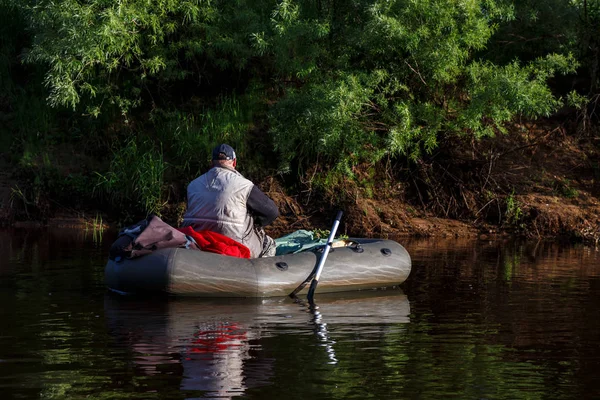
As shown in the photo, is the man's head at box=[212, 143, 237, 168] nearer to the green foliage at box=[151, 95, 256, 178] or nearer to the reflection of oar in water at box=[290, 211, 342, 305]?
the reflection of oar in water at box=[290, 211, 342, 305]

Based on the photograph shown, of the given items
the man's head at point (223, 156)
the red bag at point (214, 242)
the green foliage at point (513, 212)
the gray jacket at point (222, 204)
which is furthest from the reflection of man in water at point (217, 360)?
the green foliage at point (513, 212)

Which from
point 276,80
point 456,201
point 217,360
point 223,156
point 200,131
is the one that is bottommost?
point 217,360

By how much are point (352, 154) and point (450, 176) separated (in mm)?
1997

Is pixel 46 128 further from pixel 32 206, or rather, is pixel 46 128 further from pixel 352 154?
pixel 352 154

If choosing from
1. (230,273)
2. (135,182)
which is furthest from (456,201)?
(230,273)

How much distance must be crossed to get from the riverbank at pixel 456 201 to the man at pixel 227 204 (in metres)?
5.86

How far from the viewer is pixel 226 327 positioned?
8.09 meters

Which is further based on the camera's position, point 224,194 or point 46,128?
point 46,128

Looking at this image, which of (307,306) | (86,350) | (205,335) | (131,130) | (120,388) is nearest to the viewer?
(120,388)

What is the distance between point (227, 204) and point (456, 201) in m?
8.02

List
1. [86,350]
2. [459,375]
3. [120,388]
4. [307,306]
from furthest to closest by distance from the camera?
[307,306] → [86,350] → [459,375] → [120,388]

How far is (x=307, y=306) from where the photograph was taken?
9.36 meters

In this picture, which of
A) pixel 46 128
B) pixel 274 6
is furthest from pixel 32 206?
pixel 274 6

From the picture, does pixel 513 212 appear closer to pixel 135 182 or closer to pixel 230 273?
pixel 135 182
